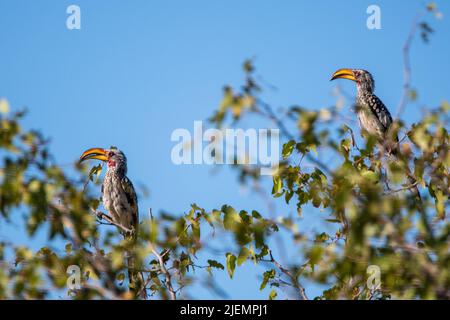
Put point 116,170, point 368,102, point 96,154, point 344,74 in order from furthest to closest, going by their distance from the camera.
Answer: point 368,102, point 344,74, point 116,170, point 96,154

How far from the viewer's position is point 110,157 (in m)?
9.67

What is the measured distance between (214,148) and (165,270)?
1251 millimetres

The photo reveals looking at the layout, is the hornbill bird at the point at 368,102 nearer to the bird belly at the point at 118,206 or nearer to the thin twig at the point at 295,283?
the bird belly at the point at 118,206

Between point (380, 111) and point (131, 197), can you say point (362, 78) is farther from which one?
point (131, 197)

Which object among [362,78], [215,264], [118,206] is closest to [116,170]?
[118,206]

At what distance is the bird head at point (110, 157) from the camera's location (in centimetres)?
952

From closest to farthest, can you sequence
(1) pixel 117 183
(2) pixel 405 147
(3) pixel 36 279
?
(3) pixel 36 279
(2) pixel 405 147
(1) pixel 117 183

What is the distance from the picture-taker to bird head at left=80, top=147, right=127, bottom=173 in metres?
9.52

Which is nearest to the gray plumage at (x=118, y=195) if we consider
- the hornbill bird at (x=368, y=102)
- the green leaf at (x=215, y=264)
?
the hornbill bird at (x=368, y=102)

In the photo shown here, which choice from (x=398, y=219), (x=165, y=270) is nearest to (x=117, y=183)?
(x=165, y=270)

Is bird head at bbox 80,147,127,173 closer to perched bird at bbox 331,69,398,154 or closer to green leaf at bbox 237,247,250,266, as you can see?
perched bird at bbox 331,69,398,154
